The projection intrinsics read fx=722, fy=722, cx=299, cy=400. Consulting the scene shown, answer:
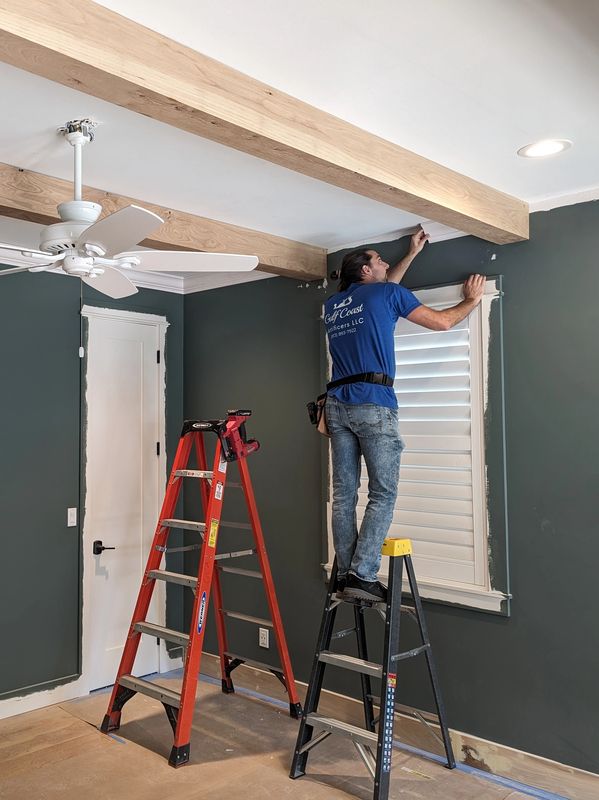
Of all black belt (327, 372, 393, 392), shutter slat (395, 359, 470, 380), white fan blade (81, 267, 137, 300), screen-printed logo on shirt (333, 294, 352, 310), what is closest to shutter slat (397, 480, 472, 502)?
shutter slat (395, 359, 470, 380)

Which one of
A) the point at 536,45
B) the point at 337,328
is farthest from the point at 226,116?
the point at 337,328

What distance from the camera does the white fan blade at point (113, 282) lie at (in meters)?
2.55

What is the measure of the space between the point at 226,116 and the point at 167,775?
2943mm

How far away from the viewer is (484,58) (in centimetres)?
204

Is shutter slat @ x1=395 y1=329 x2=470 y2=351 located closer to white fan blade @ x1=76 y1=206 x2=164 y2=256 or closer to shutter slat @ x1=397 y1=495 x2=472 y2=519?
shutter slat @ x1=397 y1=495 x2=472 y2=519

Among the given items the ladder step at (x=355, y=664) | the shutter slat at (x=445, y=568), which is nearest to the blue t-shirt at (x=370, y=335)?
the shutter slat at (x=445, y=568)

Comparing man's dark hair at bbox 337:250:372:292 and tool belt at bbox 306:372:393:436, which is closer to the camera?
tool belt at bbox 306:372:393:436

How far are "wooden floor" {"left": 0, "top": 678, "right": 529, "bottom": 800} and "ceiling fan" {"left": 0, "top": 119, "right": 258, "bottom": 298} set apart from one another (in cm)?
229

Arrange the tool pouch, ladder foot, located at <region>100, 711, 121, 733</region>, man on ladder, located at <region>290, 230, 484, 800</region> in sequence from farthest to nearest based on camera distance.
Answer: ladder foot, located at <region>100, 711, 121, 733</region> → the tool pouch → man on ladder, located at <region>290, 230, 484, 800</region>

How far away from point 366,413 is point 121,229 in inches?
58.6

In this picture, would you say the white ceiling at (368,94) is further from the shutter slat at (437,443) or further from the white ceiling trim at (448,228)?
the shutter slat at (437,443)

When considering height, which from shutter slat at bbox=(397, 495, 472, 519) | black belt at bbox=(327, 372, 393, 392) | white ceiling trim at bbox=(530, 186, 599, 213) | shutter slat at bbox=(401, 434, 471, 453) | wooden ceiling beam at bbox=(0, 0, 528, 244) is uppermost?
white ceiling trim at bbox=(530, 186, 599, 213)

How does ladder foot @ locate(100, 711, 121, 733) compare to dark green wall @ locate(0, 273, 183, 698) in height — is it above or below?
below

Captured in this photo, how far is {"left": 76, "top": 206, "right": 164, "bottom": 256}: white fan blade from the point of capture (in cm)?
202
